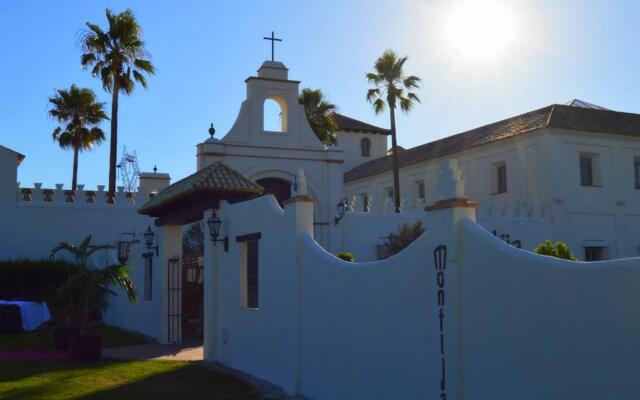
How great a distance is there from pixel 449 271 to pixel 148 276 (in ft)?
47.2

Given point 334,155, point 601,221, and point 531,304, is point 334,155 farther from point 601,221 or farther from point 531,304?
point 531,304

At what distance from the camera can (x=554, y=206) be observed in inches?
1199

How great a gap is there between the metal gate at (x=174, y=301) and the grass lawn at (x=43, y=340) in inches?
36.8

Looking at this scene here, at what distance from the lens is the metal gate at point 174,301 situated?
18.1 metres

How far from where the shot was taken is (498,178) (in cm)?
3428

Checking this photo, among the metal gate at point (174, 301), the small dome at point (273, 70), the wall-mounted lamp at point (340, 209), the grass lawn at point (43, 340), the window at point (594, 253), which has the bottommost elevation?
the grass lawn at point (43, 340)

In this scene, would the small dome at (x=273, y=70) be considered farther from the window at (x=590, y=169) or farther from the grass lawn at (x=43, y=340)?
the window at (x=590, y=169)

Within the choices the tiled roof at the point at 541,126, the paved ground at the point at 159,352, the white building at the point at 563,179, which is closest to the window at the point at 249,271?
the paved ground at the point at 159,352

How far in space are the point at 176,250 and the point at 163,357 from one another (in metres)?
3.65

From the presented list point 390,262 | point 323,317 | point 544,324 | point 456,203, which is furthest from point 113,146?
point 544,324

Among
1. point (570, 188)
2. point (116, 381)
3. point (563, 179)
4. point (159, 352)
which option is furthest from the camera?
point (570, 188)

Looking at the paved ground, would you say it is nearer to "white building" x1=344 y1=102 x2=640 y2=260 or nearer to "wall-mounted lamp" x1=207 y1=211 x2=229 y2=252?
"wall-mounted lamp" x1=207 y1=211 x2=229 y2=252

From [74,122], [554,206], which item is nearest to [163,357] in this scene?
[554,206]

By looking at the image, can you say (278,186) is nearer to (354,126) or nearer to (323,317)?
(323,317)
